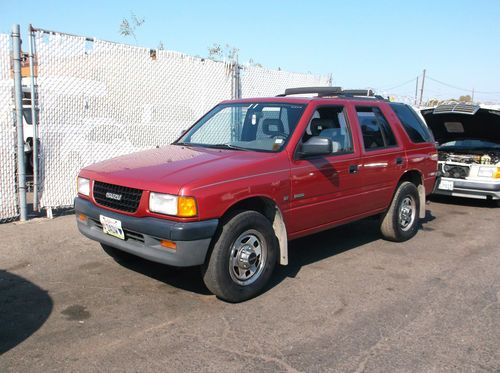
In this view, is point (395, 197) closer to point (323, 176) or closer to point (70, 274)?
point (323, 176)

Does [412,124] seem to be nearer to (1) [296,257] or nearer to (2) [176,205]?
(1) [296,257]

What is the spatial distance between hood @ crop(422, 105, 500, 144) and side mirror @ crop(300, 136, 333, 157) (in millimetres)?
5099

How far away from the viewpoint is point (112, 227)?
4230mm

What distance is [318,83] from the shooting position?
12.0m

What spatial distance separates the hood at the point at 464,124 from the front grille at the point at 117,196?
22.2ft

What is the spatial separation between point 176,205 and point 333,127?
2290 mm

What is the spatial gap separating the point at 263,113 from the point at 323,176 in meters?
0.96

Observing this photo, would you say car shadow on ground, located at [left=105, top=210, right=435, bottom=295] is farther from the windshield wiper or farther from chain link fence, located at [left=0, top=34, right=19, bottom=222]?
chain link fence, located at [left=0, top=34, right=19, bottom=222]

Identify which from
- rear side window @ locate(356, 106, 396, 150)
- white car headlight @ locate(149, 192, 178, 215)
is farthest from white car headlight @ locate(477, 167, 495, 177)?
white car headlight @ locate(149, 192, 178, 215)

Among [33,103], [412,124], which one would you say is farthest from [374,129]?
[33,103]

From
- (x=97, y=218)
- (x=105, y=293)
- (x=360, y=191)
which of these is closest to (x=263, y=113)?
(x=360, y=191)

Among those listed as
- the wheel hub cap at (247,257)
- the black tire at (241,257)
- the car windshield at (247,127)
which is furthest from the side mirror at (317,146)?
the wheel hub cap at (247,257)

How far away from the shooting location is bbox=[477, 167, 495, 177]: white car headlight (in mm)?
8672

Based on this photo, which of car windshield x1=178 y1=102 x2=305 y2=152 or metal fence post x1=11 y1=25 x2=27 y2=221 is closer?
car windshield x1=178 y1=102 x2=305 y2=152
